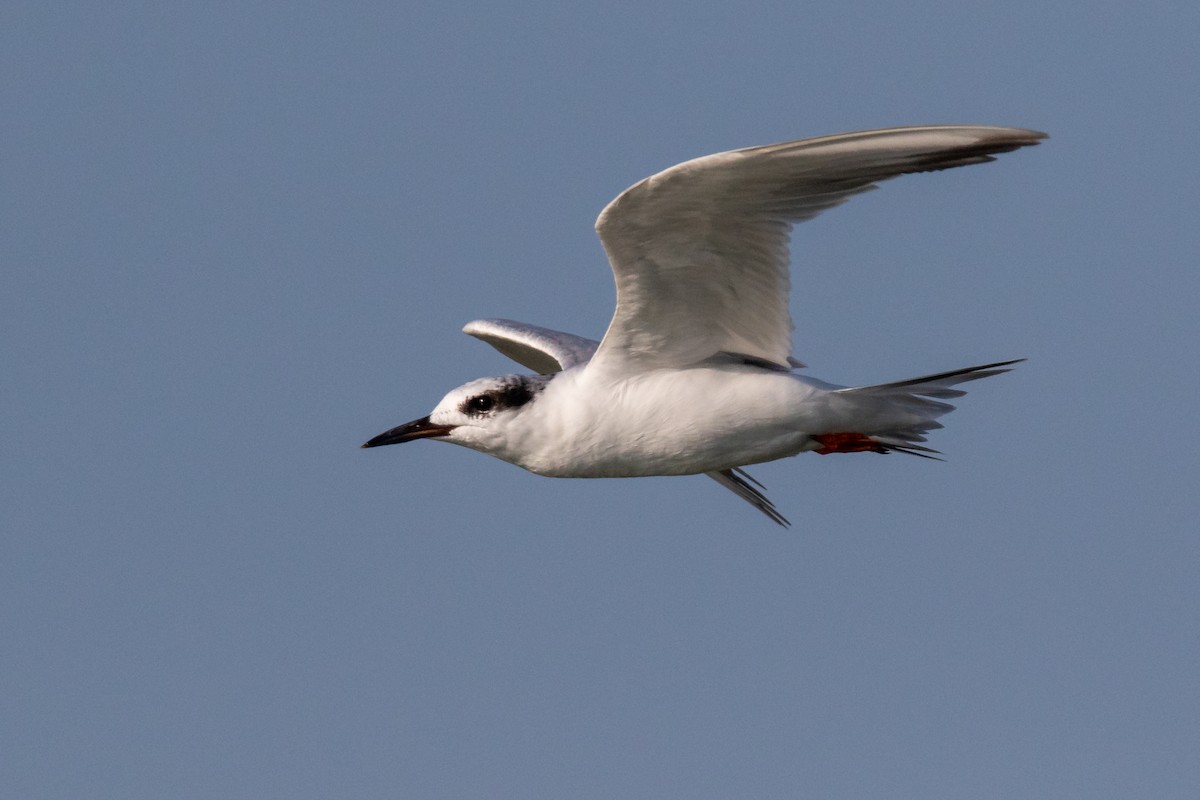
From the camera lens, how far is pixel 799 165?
9523 mm

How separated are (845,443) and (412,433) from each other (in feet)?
10.4

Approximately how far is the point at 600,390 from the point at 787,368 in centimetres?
136

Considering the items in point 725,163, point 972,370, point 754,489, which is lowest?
point 754,489

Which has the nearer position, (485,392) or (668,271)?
(668,271)

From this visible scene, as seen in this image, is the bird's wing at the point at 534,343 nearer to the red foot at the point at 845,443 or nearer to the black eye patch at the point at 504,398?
the black eye patch at the point at 504,398

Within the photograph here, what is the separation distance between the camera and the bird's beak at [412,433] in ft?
38.9

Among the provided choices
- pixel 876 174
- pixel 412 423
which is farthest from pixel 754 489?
pixel 876 174

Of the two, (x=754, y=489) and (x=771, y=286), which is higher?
(x=771, y=286)

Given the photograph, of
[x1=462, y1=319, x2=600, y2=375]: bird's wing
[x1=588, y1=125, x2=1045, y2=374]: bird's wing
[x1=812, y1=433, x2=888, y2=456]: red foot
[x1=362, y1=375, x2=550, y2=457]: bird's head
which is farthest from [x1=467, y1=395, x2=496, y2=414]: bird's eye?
[x1=812, y1=433, x2=888, y2=456]: red foot

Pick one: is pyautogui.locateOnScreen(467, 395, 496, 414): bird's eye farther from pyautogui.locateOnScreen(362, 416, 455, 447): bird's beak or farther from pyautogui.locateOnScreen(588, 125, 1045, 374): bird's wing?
pyautogui.locateOnScreen(588, 125, 1045, 374): bird's wing

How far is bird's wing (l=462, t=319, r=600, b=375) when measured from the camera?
526 inches

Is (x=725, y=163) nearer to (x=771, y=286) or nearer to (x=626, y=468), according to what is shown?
(x=771, y=286)

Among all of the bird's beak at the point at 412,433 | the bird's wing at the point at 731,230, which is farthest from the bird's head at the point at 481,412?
A: the bird's wing at the point at 731,230

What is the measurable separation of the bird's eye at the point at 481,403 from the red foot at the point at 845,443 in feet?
7.68
